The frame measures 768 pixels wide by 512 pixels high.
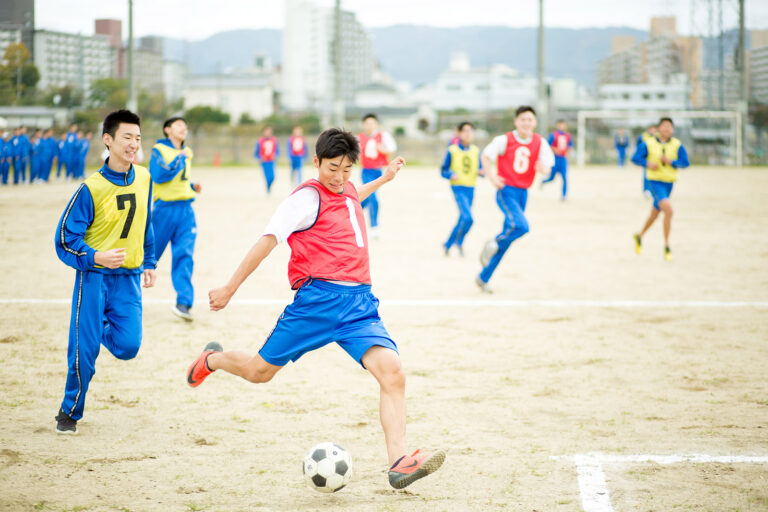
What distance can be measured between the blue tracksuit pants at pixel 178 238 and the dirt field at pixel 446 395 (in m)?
0.39

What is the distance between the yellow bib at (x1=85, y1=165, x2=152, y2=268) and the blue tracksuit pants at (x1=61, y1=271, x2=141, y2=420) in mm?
215

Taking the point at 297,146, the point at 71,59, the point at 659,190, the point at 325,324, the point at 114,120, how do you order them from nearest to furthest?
the point at 325,324 → the point at 114,120 → the point at 659,190 → the point at 297,146 → the point at 71,59

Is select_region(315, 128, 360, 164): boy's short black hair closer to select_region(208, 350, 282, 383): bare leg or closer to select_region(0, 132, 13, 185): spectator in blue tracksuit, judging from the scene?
select_region(208, 350, 282, 383): bare leg

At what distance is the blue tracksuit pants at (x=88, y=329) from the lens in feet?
16.3

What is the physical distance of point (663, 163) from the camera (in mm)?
12484

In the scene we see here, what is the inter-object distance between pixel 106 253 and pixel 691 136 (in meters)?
48.9

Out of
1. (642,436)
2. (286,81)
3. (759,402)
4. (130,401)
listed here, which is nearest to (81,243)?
(130,401)

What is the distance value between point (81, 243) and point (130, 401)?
149 centimetres

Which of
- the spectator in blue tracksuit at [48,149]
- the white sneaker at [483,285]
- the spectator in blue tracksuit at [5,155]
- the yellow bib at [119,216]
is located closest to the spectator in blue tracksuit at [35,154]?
the spectator in blue tracksuit at [48,149]

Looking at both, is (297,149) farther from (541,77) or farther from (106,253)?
(106,253)

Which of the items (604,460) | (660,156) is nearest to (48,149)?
(660,156)

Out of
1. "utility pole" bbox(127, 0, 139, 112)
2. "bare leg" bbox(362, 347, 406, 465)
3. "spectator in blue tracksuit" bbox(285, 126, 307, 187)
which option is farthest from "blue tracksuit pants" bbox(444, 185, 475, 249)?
"utility pole" bbox(127, 0, 139, 112)

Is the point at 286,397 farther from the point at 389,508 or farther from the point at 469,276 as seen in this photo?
the point at 469,276

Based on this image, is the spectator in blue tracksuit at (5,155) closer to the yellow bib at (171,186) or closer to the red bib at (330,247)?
the yellow bib at (171,186)
